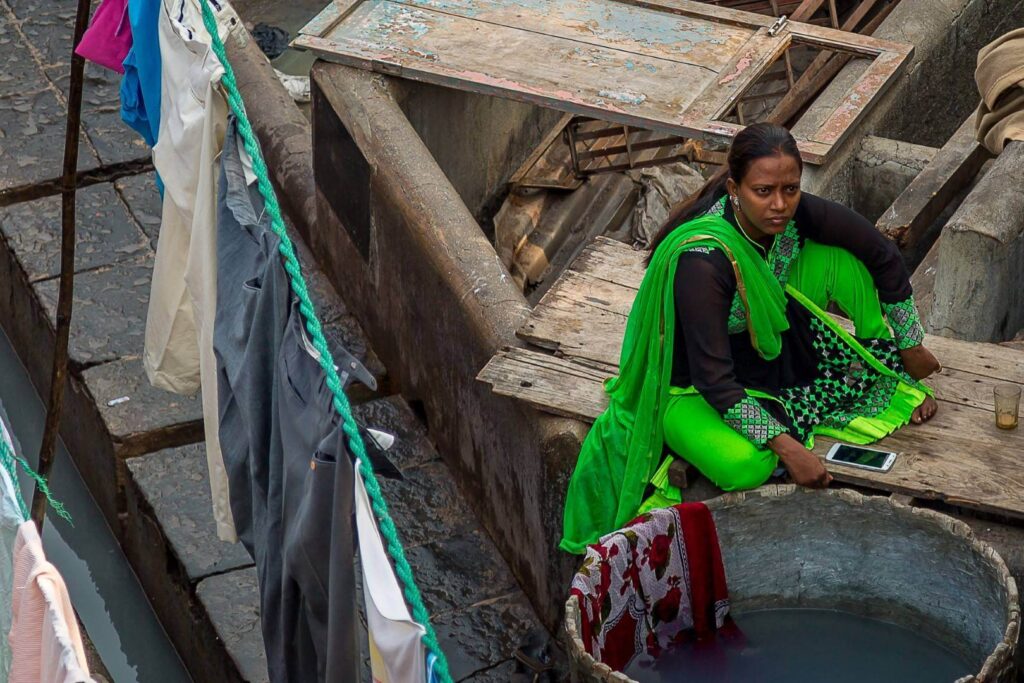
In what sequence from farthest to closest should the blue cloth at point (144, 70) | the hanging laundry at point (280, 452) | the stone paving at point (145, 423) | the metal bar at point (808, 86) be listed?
1. the metal bar at point (808, 86)
2. the stone paving at point (145, 423)
3. the blue cloth at point (144, 70)
4. the hanging laundry at point (280, 452)

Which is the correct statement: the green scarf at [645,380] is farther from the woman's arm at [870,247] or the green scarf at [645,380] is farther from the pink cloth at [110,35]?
the pink cloth at [110,35]

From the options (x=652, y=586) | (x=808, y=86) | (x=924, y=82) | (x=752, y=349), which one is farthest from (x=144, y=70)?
(x=924, y=82)

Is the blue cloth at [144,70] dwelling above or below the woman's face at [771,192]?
below

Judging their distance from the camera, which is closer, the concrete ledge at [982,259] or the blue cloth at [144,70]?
the blue cloth at [144,70]

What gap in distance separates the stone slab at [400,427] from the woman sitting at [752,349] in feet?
4.47

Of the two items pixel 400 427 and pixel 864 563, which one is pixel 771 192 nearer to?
pixel 864 563

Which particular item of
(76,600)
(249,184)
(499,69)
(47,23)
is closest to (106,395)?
(76,600)

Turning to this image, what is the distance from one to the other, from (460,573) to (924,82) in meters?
2.79

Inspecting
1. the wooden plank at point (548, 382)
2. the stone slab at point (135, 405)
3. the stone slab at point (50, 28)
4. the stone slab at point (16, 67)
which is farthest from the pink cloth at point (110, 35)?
the stone slab at point (50, 28)

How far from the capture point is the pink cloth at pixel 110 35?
480 centimetres

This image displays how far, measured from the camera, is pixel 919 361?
4480 mm

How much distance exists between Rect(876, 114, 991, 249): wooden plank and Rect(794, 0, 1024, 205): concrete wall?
0.26 meters

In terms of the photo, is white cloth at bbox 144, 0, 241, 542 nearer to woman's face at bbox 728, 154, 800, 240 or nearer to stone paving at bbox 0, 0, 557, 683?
stone paving at bbox 0, 0, 557, 683

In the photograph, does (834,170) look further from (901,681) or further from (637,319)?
(901,681)
